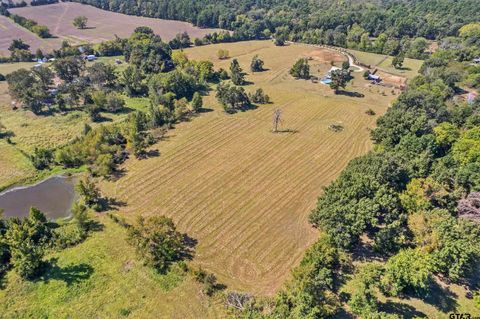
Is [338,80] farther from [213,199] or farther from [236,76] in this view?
[213,199]

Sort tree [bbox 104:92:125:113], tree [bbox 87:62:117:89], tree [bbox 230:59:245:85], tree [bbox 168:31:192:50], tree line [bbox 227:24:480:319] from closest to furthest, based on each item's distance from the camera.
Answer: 1. tree line [bbox 227:24:480:319]
2. tree [bbox 104:92:125:113]
3. tree [bbox 87:62:117:89]
4. tree [bbox 230:59:245:85]
5. tree [bbox 168:31:192:50]

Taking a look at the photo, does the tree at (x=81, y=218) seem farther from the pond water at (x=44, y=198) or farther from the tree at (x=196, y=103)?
the tree at (x=196, y=103)

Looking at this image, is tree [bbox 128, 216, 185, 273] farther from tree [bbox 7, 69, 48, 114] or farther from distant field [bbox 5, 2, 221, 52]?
distant field [bbox 5, 2, 221, 52]

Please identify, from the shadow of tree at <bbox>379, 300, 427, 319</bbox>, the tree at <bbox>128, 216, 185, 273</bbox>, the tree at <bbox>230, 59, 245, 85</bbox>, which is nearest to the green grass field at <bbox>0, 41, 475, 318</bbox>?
the shadow of tree at <bbox>379, 300, 427, 319</bbox>

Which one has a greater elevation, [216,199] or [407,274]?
[407,274]

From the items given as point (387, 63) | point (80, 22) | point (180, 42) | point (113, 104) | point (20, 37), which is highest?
point (80, 22)

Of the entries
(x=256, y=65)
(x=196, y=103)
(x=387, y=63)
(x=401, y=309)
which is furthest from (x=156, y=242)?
(x=387, y=63)
